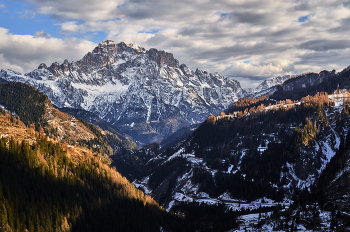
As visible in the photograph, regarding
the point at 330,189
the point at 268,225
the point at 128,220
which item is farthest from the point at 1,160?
the point at 330,189

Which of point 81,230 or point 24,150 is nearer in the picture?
point 81,230

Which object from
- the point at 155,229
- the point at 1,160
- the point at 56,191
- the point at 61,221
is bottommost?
the point at 155,229

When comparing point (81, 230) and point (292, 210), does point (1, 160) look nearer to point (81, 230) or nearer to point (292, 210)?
point (81, 230)

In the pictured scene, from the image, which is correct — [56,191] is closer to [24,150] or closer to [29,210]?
[29,210]

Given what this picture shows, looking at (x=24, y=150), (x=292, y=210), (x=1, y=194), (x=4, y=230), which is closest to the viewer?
(x=4, y=230)

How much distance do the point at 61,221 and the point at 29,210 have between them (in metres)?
17.7

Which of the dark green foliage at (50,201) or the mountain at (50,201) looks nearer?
the mountain at (50,201)

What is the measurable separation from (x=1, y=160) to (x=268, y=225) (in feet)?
516

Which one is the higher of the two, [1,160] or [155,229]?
[1,160]

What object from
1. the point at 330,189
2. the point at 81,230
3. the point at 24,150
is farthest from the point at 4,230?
the point at 330,189

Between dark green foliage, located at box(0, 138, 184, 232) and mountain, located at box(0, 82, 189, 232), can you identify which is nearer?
mountain, located at box(0, 82, 189, 232)

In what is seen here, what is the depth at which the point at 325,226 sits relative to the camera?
14138 cm

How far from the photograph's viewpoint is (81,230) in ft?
546

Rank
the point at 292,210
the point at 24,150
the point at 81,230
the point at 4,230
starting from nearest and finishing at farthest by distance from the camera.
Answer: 1. the point at 4,230
2. the point at 81,230
3. the point at 292,210
4. the point at 24,150
